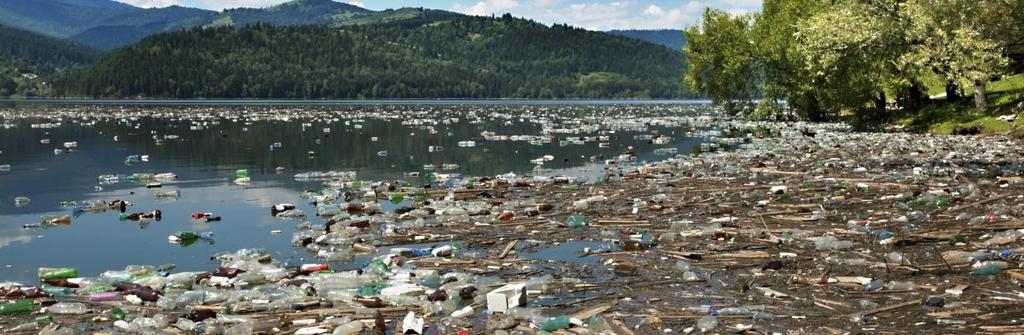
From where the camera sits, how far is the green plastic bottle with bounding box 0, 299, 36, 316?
8109mm

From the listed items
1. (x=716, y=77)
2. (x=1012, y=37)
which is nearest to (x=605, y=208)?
(x=1012, y=37)

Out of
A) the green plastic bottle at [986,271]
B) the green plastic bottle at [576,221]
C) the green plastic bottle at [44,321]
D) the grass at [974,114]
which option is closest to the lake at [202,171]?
the green plastic bottle at [44,321]

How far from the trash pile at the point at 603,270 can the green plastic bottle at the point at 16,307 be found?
0.08 feet

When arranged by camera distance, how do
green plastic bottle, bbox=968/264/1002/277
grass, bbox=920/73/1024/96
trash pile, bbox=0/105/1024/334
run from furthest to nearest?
grass, bbox=920/73/1024/96
green plastic bottle, bbox=968/264/1002/277
trash pile, bbox=0/105/1024/334

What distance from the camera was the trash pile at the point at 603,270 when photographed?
24.8 ft

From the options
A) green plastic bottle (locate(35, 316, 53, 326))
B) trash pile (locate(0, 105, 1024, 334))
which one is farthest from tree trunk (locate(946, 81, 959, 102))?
green plastic bottle (locate(35, 316, 53, 326))

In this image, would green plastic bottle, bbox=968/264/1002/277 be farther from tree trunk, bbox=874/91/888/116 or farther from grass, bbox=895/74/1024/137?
tree trunk, bbox=874/91/888/116

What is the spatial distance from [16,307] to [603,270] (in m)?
6.16

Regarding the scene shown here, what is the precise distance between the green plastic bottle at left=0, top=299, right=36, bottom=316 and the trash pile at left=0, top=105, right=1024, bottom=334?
0.03 metres

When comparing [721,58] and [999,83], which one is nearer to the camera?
[999,83]

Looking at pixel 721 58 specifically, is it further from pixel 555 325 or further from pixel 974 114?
pixel 555 325

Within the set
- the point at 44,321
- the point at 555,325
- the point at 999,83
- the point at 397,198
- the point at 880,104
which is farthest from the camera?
the point at 880,104

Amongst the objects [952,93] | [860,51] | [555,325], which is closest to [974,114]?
[952,93]

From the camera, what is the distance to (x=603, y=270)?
9750 millimetres
